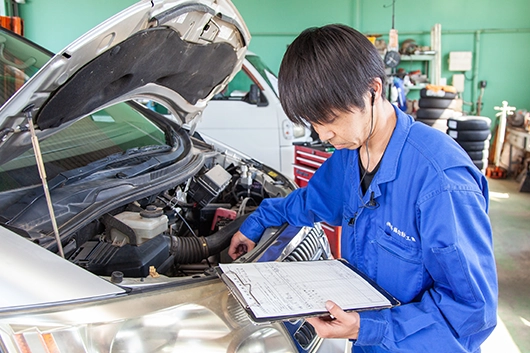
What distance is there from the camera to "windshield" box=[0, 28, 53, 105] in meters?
1.66

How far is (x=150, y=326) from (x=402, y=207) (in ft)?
2.13

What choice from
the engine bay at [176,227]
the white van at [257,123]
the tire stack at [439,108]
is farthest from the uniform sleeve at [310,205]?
the tire stack at [439,108]

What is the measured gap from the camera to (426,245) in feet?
3.22

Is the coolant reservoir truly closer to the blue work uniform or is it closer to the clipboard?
the clipboard

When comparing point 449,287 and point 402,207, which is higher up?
point 402,207

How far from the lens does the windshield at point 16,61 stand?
166 centimetres

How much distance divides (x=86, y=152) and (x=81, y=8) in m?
6.89

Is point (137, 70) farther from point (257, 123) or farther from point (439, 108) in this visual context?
point (439, 108)

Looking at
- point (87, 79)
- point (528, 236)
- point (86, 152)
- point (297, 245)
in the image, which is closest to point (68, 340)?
point (87, 79)

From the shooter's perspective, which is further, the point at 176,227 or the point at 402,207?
the point at 176,227

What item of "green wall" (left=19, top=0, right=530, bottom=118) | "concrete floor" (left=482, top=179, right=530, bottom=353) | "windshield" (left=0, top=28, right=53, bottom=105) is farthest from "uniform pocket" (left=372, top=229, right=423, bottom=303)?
"green wall" (left=19, top=0, right=530, bottom=118)

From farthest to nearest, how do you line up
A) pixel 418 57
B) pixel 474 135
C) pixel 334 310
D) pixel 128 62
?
1. pixel 418 57
2. pixel 474 135
3. pixel 128 62
4. pixel 334 310

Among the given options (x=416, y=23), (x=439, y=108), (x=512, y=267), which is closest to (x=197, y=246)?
(x=512, y=267)

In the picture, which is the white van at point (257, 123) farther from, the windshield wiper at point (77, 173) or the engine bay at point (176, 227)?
the windshield wiper at point (77, 173)
